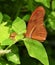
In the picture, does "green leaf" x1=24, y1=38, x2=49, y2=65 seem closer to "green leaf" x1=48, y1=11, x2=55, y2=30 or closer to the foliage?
the foliage

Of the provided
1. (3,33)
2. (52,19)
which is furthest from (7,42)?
(52,19)

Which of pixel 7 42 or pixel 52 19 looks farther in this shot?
pixel 52 19

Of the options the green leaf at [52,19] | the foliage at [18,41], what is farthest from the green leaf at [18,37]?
the green leaf at [52,19]

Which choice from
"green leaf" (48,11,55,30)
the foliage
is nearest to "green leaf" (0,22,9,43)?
the foliage

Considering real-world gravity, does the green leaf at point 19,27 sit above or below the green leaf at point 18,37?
above

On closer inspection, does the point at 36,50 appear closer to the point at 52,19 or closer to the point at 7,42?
the point at 7,42

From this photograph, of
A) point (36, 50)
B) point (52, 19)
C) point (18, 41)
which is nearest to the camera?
point (36, 50)

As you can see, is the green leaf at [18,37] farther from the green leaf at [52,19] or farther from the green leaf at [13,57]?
the green leaf at [52,19]

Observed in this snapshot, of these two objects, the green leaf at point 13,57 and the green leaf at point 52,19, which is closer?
the green leaf at point 13,57
